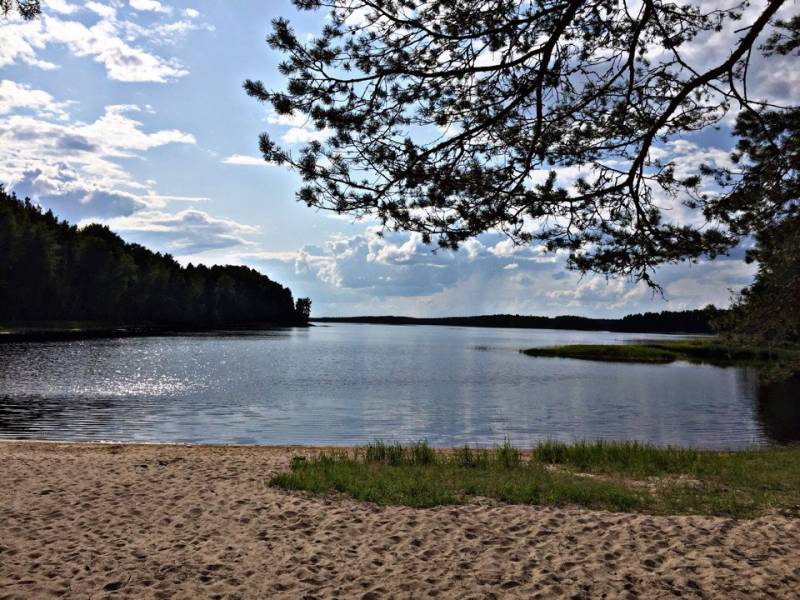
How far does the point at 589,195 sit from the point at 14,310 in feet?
348

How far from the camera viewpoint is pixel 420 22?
8.16 metres

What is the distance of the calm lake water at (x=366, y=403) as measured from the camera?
1075 inches

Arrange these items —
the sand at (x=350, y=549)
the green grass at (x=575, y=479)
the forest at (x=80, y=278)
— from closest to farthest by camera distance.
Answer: the sand at (x=350, y=549)
the green grass at (x=575, y=479)
the forest at (x=80, y=278)

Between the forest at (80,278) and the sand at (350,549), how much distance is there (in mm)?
86995

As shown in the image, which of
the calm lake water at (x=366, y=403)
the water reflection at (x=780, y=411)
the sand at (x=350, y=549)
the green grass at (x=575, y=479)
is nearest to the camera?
the sand at (x=350, y=549)

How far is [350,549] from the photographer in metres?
9.01

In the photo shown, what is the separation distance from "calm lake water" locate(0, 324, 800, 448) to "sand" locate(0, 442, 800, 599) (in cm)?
1376

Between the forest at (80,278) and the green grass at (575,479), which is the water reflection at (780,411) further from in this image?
the forest at (80,278)

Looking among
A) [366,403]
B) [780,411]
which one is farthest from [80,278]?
[780,411]

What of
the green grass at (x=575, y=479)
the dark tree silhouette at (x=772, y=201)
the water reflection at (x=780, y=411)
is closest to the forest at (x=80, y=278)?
the green grass at (x=575, y=479)

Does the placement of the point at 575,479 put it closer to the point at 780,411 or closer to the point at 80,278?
the point at 780,411

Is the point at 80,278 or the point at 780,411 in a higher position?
the point at 80,278

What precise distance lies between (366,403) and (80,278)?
90.8 meters

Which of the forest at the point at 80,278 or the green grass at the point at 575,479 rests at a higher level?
the forest at the point at 80,278
